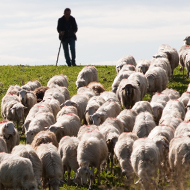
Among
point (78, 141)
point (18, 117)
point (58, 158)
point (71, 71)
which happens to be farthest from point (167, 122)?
point (71, 71)

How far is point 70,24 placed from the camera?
26.7m

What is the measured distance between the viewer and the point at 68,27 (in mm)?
26609

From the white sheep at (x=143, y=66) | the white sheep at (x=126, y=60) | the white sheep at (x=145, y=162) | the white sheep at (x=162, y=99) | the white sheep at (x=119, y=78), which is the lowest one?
the white sheep at (x=145, y=162)

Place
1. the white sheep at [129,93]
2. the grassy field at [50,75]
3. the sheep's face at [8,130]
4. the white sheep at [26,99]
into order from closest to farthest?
1. the sheep's face at [8,130]
2. the white sheep at [129,93]
3. the white sheep at [26,99]
4. the grassy field at [50,75]

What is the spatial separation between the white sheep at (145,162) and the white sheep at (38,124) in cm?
429

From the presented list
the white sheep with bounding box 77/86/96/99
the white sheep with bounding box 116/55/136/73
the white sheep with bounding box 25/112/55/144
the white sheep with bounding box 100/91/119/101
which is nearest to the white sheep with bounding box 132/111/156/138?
the white sheep with bounding box 25/112/55/144

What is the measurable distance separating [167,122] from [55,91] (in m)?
6.30

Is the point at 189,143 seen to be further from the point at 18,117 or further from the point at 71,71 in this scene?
the point at 71,71

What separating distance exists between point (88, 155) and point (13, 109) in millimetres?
6156

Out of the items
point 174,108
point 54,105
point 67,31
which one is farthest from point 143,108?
point 67,31

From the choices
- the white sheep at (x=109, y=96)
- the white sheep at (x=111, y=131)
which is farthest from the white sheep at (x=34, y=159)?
the white sheep at (x=109, y=96)

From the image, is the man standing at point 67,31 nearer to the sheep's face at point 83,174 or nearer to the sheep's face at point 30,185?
the sheep's face at point 83,174

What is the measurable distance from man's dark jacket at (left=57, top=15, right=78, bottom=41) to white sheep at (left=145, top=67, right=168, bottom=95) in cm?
848

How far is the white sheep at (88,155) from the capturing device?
1092 cm
